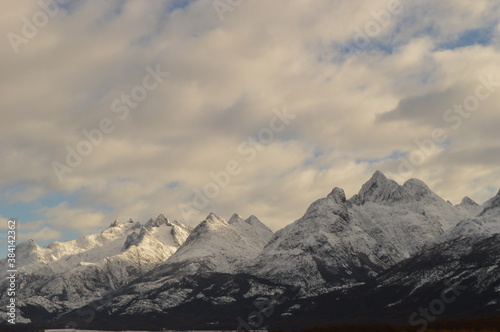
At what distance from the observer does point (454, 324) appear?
143m

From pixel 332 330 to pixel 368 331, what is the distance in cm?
718

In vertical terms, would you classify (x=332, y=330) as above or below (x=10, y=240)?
below

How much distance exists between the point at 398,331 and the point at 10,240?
113097 mm

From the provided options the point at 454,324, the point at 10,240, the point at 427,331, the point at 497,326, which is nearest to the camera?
the point at 427,331

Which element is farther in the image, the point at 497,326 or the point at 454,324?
the point at 454,324

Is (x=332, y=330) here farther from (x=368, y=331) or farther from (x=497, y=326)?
(x=497, y=326)

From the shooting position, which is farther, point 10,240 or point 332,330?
point 10,240

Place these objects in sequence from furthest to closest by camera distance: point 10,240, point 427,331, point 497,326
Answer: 1. point 10,240
2. point 497,326
3. point 427,331

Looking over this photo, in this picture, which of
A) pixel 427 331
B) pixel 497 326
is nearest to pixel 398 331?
pixel 427 331

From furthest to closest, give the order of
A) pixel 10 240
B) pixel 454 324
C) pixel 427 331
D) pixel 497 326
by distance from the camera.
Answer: pixel 10 240 < pixel 454 324 < pixel 497 326 < pixel 427 331

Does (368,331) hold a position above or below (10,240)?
below

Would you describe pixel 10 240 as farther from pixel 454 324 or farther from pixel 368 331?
pixel 454 324

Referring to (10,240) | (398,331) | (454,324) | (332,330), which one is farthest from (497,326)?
(10,240)

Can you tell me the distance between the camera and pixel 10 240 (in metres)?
182
